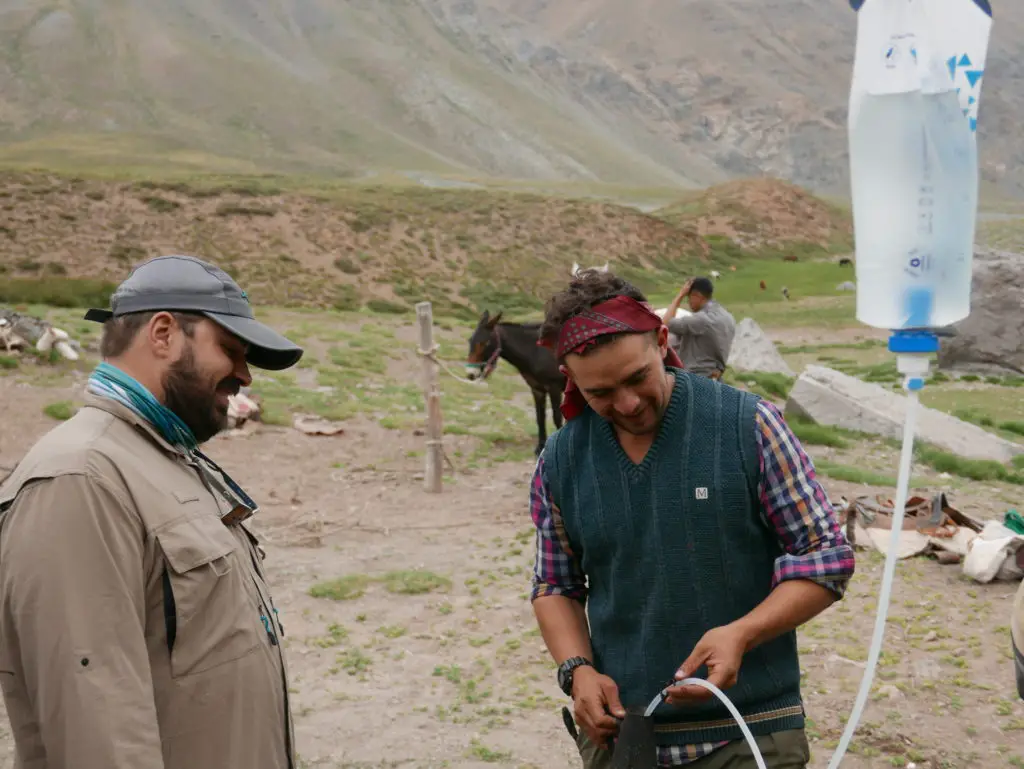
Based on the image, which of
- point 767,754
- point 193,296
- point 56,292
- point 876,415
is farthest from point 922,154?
point 56,292

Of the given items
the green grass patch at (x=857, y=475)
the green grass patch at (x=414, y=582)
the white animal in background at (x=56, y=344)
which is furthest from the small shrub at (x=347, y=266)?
the green grass patch at (x=414, y=582)

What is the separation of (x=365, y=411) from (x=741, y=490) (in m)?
11.3

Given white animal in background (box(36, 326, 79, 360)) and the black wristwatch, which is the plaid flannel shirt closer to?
the black wristwatch

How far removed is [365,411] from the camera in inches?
528

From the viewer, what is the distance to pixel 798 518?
229 centimetres

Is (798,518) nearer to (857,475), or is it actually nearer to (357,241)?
(857,475)

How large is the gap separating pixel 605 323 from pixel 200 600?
98 cm

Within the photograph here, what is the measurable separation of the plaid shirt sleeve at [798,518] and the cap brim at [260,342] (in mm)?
1028

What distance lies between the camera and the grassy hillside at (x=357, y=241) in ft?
111

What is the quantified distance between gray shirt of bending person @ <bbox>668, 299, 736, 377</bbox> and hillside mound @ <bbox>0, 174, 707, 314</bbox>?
23.5 metres


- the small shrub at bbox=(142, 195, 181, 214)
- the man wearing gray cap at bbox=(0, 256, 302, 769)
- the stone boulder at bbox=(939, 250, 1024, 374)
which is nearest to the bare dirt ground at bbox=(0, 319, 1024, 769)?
the man wearing gray cap at bbox=(0, 256, 302, 769)

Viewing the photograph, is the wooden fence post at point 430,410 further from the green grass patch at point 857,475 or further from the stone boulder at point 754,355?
the stone boulder at point 754,355

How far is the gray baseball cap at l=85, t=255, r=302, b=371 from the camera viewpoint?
2264 mm

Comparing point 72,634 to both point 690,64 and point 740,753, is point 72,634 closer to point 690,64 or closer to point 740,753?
point 740,753
